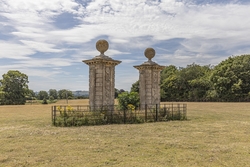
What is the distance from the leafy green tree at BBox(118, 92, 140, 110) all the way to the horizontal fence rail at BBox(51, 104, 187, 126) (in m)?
1.42

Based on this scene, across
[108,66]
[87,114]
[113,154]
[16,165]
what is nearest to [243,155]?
[113,154]

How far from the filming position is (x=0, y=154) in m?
7.00

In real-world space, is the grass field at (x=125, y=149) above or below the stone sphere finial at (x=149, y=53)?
below

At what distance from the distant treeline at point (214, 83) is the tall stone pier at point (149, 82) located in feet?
96.8

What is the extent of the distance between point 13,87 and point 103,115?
3776cm

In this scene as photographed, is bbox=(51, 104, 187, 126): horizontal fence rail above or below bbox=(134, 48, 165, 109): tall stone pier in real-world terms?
below

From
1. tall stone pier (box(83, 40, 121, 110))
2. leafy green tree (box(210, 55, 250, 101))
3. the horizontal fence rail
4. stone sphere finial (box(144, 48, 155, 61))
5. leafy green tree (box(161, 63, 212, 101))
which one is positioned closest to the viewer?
the horizontal fence rail

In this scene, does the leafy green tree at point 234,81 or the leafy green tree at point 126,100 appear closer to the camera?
the leafy green tree at point 126,100

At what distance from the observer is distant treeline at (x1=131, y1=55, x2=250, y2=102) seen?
42.3 m

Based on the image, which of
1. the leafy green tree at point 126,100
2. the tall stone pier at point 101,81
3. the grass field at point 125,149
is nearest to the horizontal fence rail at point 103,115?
the tall stone pier at point 101,81

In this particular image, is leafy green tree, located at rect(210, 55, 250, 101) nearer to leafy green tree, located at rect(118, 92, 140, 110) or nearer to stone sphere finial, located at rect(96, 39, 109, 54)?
leafy green tree, located at rect(118, 92, 140, 110)

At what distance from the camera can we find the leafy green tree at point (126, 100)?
15.9 m

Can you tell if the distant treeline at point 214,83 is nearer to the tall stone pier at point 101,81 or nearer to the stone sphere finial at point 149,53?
the stone sphere finial at point 149,53

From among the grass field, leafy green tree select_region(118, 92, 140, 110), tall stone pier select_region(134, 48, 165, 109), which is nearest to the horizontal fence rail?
leafy green tree select_region(118, 92, 140, 110)
